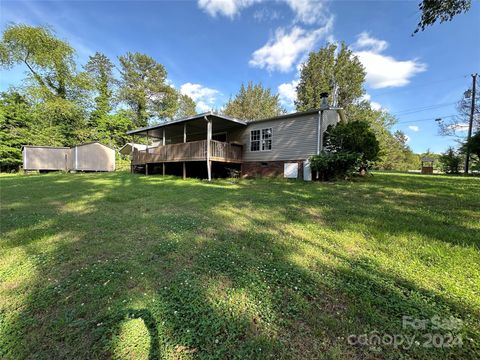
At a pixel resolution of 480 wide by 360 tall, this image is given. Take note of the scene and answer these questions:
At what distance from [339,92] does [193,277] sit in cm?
2925

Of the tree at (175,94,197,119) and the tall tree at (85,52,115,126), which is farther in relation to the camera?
the tree at (175,94,197,119)

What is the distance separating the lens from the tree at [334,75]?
A: 2550 cm

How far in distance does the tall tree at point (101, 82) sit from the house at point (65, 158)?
328 inches

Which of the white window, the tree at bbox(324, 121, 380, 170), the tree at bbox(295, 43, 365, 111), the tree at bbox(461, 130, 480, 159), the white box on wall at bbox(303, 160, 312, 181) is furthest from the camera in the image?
the tree at bbox(295, 43, 365, 111)

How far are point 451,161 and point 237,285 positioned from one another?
26.2 meters

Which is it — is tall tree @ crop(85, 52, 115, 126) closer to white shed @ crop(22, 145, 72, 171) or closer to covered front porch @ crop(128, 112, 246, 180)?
white shed @ crop(22, 145, 72, 171)

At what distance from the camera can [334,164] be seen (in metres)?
10.2

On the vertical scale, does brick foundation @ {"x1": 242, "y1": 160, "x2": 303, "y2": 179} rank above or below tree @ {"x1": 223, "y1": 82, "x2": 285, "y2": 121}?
below

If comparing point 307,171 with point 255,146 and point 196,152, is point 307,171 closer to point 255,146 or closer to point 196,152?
point 255,146

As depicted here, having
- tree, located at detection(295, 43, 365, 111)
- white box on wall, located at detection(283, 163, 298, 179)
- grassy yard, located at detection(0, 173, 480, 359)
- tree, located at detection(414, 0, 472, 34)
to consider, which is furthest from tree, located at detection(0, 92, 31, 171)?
tree, located at detection(414, 0, 472, 34)

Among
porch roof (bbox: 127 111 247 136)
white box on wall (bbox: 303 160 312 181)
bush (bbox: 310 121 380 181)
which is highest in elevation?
porch roof (bbox: 127 111 247 136)

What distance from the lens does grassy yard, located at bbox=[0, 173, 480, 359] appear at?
1.80 m

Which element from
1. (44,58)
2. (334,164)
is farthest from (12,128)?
(334,164)

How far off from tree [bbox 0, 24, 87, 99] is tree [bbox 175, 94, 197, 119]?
13523 millimetres
